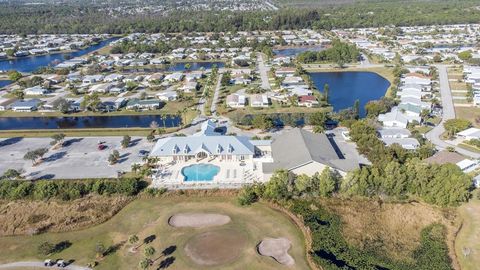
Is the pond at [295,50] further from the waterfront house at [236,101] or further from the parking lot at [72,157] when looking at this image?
the parking lot at [72,157]

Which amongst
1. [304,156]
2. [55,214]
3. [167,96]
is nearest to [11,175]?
[55,214]

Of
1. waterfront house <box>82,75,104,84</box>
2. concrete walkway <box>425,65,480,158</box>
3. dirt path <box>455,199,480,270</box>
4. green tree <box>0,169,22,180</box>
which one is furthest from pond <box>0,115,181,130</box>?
dirt path <box>455,199,480,270</box>

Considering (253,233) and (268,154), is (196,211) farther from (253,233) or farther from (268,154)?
(268,154)

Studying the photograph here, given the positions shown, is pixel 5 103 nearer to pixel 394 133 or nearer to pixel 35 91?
pixel 35 91

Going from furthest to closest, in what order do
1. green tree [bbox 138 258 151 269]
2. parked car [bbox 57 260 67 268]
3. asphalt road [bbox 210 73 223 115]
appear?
asphalt road [bbox 210 73 223 115]
parked car [bbox 57 260 67 268]
green tree [bbox 138 258 151 269]

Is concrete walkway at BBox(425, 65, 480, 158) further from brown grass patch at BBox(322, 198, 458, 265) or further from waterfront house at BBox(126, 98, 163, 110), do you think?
waterfront house at BBox(126, 98, 163, 110)

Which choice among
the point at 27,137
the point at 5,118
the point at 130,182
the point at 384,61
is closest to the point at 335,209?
the point at 130,182
